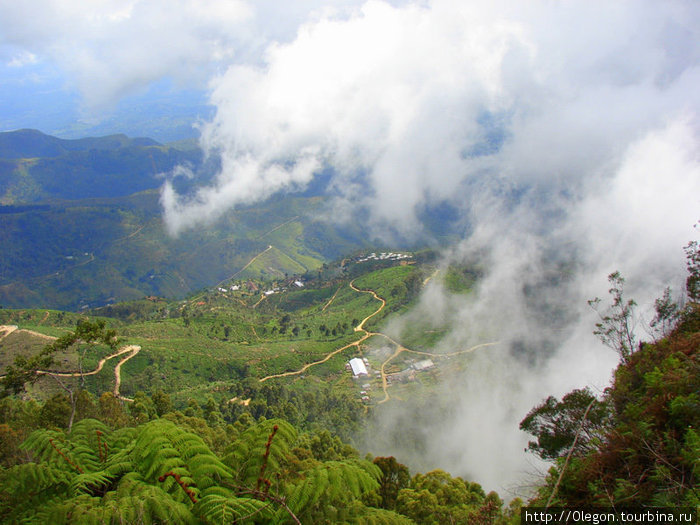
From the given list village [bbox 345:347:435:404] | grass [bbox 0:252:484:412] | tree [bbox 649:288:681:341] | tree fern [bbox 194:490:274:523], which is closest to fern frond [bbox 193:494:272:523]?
tree fern [bbox 194:490:274:523]

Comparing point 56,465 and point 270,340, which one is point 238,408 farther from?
point 56,465

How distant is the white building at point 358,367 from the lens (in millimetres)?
92125

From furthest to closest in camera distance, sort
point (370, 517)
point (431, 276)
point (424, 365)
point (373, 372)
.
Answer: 1. point (431, 276)
2. point (424, 365)
3. point (373, 372)
4. point (370, 517)

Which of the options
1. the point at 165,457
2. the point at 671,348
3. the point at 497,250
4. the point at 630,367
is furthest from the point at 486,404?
the point at 497,250

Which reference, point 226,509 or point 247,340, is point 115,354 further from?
point 226,509

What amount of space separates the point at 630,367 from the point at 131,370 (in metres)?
85.4

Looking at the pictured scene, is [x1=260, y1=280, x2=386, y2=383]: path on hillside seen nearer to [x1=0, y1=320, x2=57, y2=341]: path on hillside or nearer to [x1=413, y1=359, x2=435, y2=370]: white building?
[x1=413, y1=359, x2=435, y2=370]: white building

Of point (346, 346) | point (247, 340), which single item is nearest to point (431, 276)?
point (346, 346)

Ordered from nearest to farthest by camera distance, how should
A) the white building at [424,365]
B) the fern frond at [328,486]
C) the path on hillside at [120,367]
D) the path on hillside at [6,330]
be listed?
the fern frond at [328,486], the path on hillside at [120,367], the path on hillside at [6,330], the white building at [424,365]

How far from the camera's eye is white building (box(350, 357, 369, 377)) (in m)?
92.1

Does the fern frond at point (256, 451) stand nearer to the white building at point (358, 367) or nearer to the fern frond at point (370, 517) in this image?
the fern frond at point (370, 517)

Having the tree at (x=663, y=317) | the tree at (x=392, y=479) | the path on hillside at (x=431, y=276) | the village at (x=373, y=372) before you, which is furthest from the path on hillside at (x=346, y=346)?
the tree at (x=663, y=317)

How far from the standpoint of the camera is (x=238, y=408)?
66312mm

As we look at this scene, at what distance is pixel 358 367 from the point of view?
308 feet
